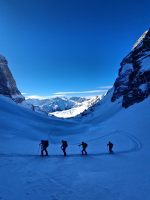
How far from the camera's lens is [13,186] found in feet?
50.8

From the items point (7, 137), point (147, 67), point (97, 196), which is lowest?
point (97, 196)

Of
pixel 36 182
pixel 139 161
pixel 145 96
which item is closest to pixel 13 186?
pixel 36 182

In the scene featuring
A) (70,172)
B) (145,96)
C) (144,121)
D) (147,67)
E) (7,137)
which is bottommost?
(70,172)

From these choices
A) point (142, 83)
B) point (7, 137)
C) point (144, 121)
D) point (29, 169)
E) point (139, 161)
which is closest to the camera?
point (29, 169)

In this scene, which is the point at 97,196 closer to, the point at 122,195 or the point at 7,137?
the point at 122,195

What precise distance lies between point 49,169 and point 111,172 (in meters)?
4.96

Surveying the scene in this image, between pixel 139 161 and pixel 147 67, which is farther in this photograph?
pixel 147 67

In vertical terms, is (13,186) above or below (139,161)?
below

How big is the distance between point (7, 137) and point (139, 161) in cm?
1883

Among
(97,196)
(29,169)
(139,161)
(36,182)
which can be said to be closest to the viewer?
(97,196)

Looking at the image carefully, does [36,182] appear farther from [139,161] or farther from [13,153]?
[139,161]

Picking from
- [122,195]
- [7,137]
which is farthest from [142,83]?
[122,195]

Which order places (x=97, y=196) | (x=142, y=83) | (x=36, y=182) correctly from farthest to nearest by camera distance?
(x=142, y=83) < (x=36, y=182) < (x=97, y=196)

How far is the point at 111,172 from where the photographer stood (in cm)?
2012
